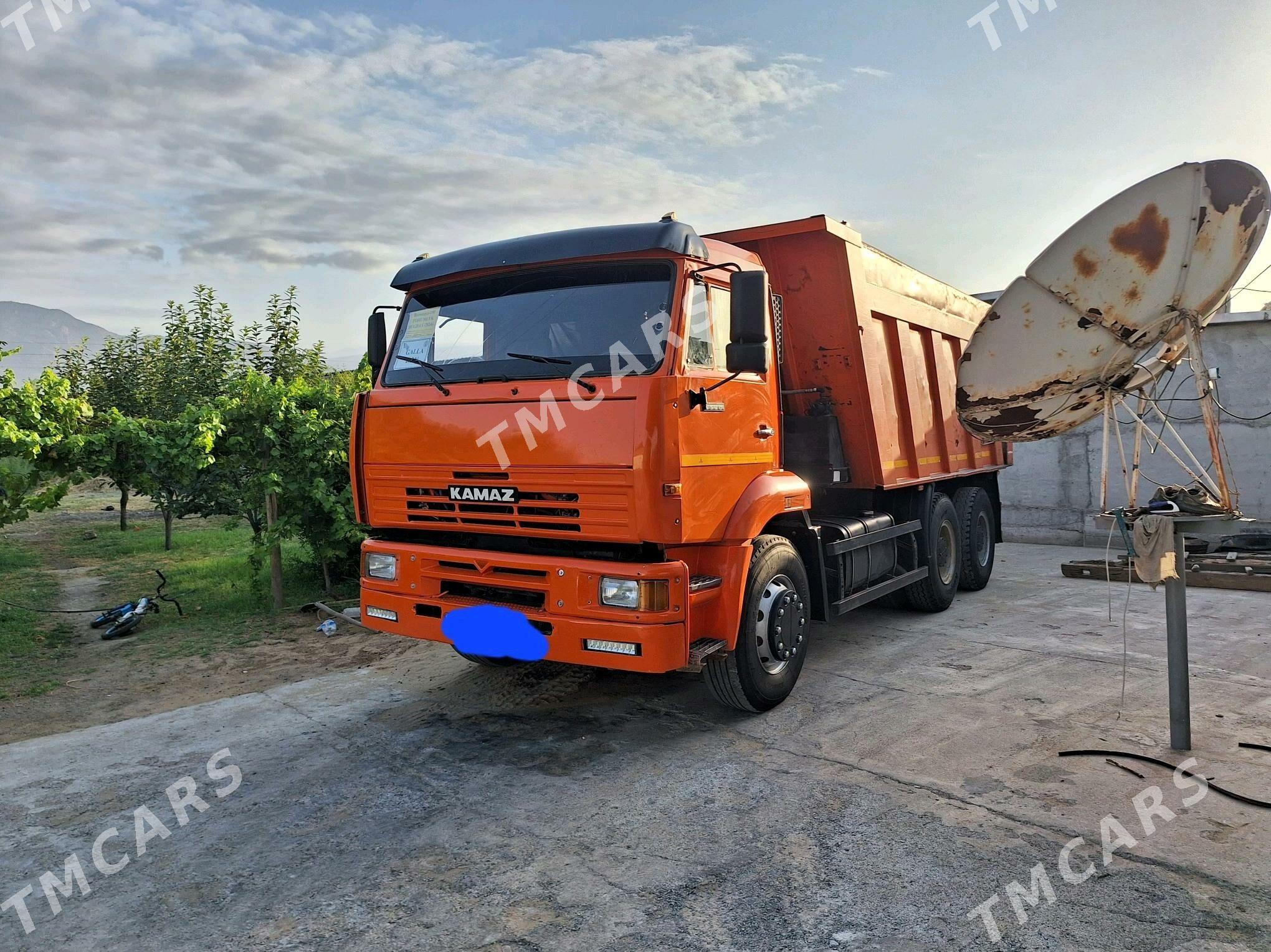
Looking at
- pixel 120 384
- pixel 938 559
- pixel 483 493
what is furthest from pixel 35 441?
pixel 120 384

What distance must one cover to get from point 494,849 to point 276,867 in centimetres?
85

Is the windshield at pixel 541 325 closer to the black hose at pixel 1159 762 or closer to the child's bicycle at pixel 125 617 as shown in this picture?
the black hose at pixel 1159 762

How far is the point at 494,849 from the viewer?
3404 mm

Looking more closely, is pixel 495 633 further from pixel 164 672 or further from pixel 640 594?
pixel 164 672

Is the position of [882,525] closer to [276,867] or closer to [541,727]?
[541,727]

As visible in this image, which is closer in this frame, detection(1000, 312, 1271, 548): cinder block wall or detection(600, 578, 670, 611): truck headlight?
detection(600, 578, 670, 611): truck headlight

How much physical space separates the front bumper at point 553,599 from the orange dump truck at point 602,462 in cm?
1

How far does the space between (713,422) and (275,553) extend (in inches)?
205

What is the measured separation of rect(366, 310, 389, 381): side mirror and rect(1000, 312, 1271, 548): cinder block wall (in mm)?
7585

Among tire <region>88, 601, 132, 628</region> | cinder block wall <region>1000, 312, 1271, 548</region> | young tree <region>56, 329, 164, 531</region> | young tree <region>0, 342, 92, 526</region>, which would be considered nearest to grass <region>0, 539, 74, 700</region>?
tire <region>88, 601, 132, 628</region>

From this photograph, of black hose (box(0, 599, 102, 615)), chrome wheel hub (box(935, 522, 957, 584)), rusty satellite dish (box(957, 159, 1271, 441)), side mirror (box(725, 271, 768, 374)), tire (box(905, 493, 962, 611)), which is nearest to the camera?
rusty satellite dish (box(957, 159, 1271, 441))

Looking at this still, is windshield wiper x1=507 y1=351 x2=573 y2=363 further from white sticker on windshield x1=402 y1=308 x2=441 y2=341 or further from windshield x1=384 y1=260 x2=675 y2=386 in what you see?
white sticker on windshield x1=402 y1=308 x2=441 y2=341

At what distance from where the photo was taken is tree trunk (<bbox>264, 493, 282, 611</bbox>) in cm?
776

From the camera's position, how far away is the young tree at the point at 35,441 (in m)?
6.78
